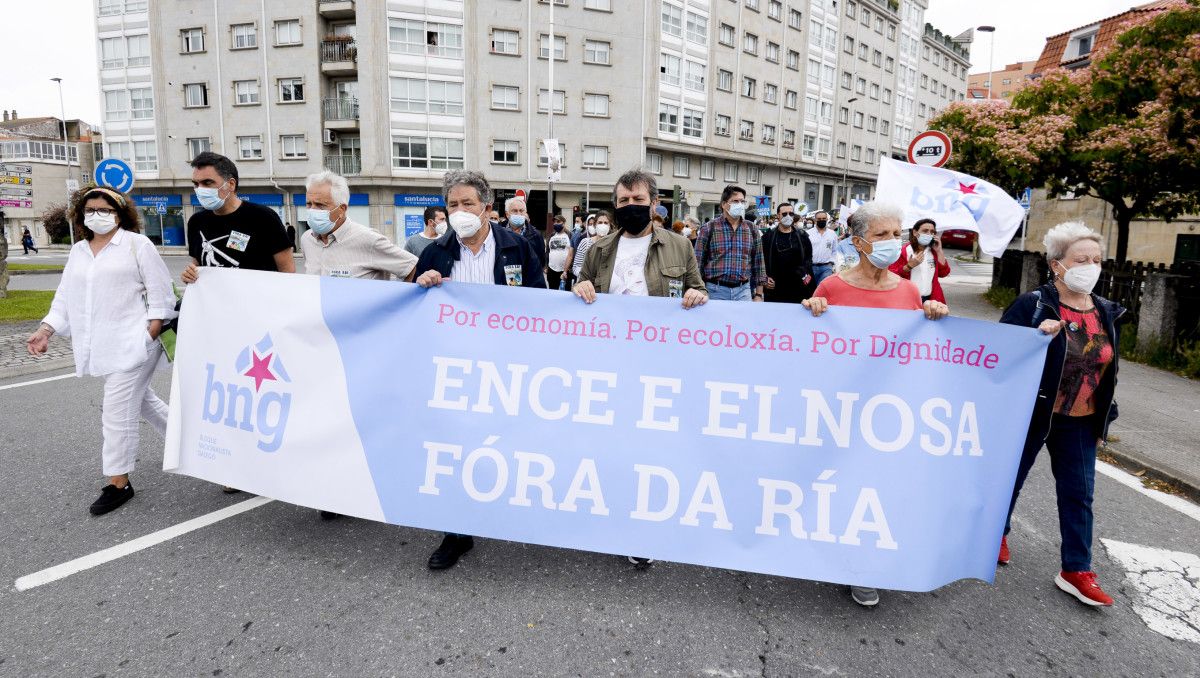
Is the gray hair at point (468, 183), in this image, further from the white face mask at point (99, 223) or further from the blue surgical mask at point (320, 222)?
the white face mask at point (99, 223)

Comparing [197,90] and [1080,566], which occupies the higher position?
[197,90]

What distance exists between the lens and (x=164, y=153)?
40.0 meters

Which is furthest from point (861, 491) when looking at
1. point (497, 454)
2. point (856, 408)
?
point (497, 454)

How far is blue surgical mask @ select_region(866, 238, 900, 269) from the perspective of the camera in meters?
3.31

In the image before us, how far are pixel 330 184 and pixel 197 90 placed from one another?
43.0 m

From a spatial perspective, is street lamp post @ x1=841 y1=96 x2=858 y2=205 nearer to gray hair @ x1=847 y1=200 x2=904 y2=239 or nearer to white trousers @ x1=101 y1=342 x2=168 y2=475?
gray hair @ x1=847 y1=200 x2=904 y2=239

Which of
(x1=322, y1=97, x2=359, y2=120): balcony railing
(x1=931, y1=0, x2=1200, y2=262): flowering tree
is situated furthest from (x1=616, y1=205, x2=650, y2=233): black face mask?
(x1=322, y1=97, x2=359, y2=120): balcony railing

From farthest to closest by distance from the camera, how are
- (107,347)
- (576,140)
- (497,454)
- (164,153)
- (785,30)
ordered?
(785,30)
(164,153)
(576,140)
(107,347)
(497,454)

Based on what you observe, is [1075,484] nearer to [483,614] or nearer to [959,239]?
A: [483,614]

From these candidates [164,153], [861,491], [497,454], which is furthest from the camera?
[164,153]

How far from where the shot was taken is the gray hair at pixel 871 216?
346cm

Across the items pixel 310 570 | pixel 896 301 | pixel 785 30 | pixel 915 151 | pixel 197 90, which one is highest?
pixel 785 30

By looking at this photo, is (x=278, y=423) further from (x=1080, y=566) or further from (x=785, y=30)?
(x=785, y=30)

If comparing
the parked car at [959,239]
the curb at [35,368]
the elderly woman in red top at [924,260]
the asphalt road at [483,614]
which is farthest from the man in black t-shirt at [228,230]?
the parked car at [959,239]
